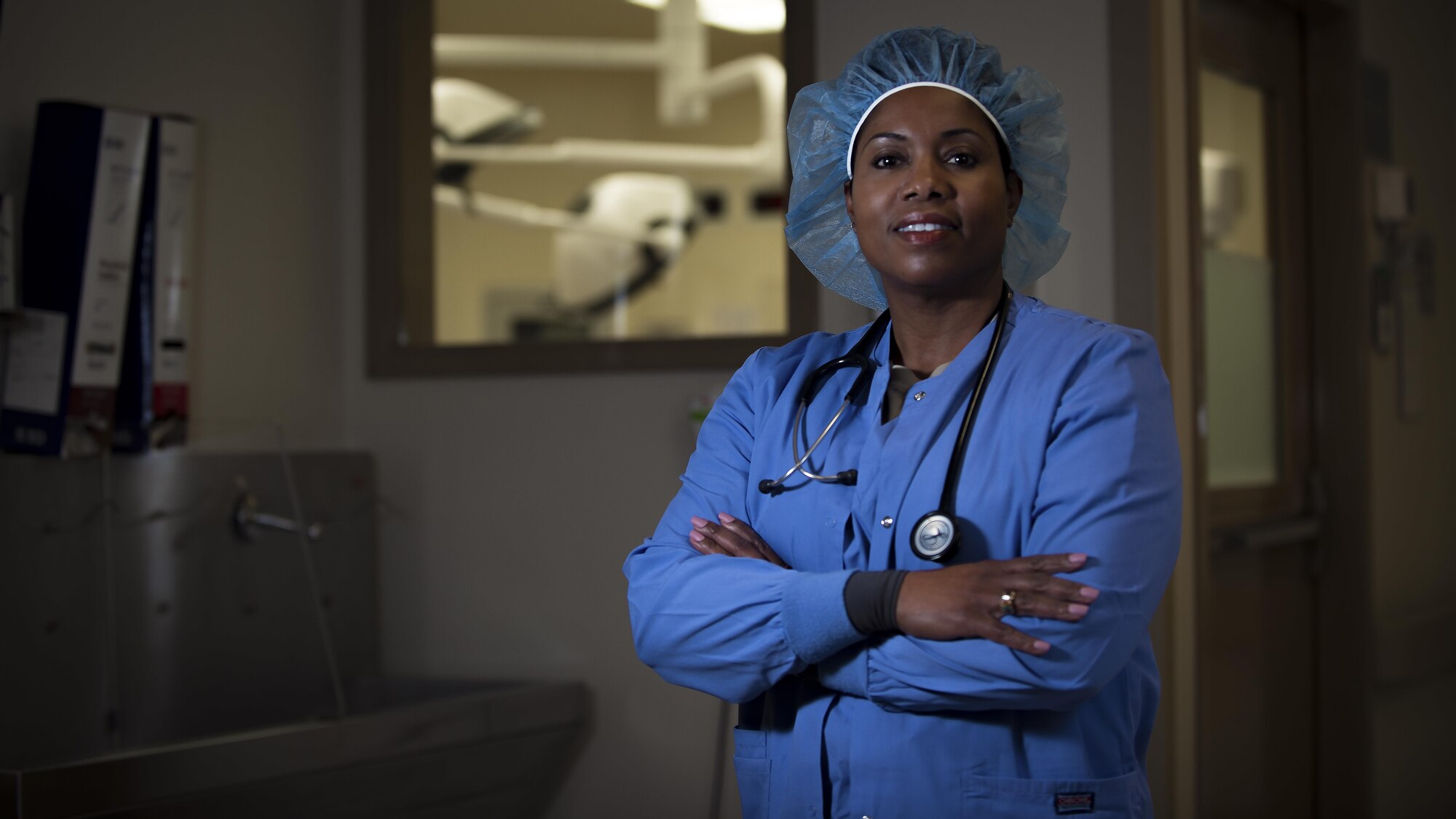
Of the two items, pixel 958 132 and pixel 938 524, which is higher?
pixel 958 132

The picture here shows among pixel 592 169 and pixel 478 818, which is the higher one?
pixel 592 169

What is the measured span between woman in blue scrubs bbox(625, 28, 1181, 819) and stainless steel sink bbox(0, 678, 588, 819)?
97 cm

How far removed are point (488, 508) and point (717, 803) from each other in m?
0.81

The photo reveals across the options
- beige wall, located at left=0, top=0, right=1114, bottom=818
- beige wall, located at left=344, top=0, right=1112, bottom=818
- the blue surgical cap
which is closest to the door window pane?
beige wall, located at left=0, top=0, right=1114, bottom=818

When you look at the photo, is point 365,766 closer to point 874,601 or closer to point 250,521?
point 250,521

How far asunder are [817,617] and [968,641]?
137mm

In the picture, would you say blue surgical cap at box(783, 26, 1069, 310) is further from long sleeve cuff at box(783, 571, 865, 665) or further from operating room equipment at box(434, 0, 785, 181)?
operating room equipment at box(434, 0, 785, 181)

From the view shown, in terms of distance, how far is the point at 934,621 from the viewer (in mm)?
1060

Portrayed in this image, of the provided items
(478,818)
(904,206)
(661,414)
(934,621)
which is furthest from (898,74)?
(478,818)

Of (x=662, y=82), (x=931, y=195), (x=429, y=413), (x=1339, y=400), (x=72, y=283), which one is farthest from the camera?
(x=662, y=82)

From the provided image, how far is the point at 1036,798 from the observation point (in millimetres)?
1071

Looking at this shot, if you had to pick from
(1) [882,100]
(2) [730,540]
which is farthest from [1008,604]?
(1) [882,100]

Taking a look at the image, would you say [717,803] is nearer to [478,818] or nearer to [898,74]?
[478,818]

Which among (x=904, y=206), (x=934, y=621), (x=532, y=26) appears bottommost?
(x=934, y=621)
